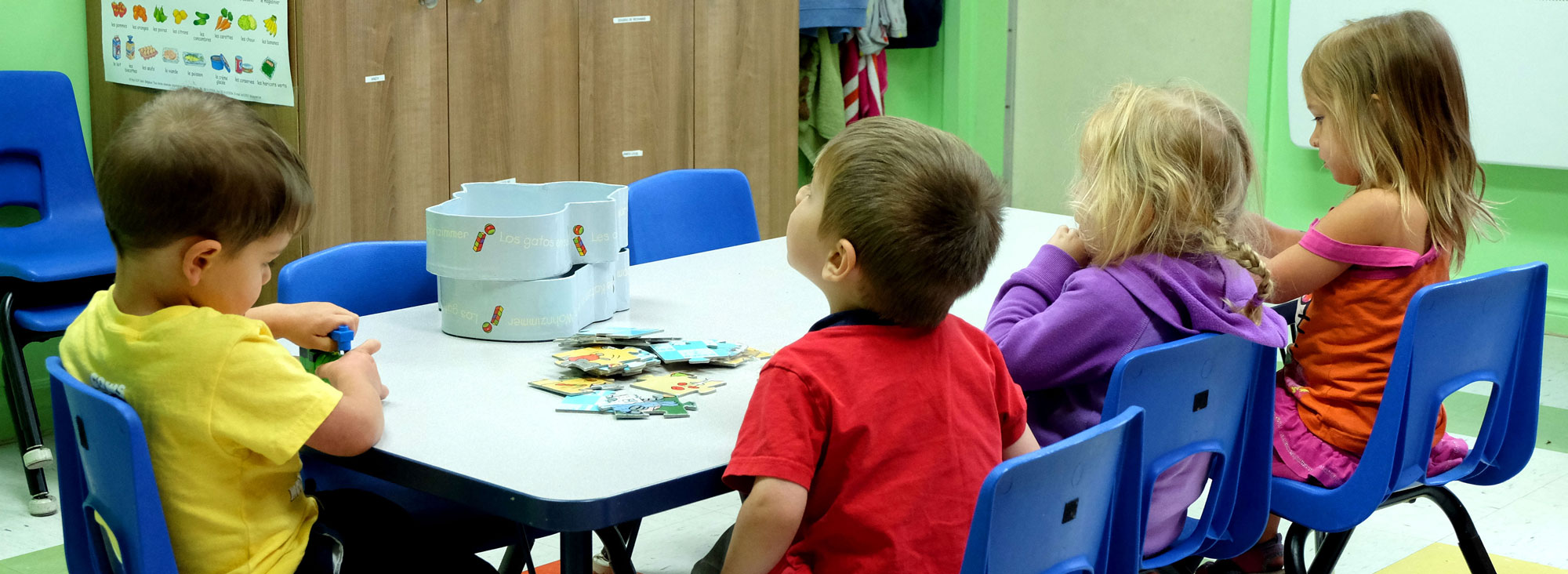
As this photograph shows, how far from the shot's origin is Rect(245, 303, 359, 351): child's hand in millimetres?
1426

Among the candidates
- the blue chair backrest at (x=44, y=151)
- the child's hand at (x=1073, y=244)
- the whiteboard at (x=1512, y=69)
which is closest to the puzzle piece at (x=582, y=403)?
the child's hand at (x=1073, y=244)

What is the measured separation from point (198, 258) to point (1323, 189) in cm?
422

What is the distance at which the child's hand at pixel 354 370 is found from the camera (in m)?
1.29

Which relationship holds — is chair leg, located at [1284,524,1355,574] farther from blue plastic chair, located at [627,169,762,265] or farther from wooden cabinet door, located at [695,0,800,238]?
wooden cabinet door, located at [695,0,800,238]

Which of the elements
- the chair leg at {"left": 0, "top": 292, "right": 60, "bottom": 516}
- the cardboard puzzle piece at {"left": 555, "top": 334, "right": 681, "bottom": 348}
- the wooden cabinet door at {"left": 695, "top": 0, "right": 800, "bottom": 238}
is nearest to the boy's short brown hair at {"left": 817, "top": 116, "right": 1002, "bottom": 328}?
the cardboard puzzle piece at {"left": 555, "top": 334, "right": 681, "bottom": 348}

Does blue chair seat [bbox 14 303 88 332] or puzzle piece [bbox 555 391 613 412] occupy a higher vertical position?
puzzle piece [bbox 555 391 613 412]

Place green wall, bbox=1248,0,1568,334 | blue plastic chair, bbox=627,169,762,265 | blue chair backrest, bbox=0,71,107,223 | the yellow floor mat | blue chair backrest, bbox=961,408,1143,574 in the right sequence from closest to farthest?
blue chair backrest, bbox=961,408,1143,574 → the yellow floor mat → blue plastic chair, bbox=627,169,762,265 → blue chair backrest, bbox=0,71,107,223 → green wall, bbox=1248,0,1568,334

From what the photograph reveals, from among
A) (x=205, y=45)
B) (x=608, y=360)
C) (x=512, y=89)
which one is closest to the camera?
(x=608, y=360)

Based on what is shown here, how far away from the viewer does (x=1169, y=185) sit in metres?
1.59

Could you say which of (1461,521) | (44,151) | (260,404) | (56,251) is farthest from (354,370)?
(44,151)

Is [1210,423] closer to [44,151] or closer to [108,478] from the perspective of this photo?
[108,478]

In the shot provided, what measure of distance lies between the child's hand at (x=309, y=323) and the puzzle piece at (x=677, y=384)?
1.04 ft

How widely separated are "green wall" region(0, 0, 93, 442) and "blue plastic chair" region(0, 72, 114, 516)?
A: 0.39 feet

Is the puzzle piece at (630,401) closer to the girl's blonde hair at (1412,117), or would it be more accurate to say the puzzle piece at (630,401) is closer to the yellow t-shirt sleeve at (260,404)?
the yellow t-shirt sleeve at (260,404)
